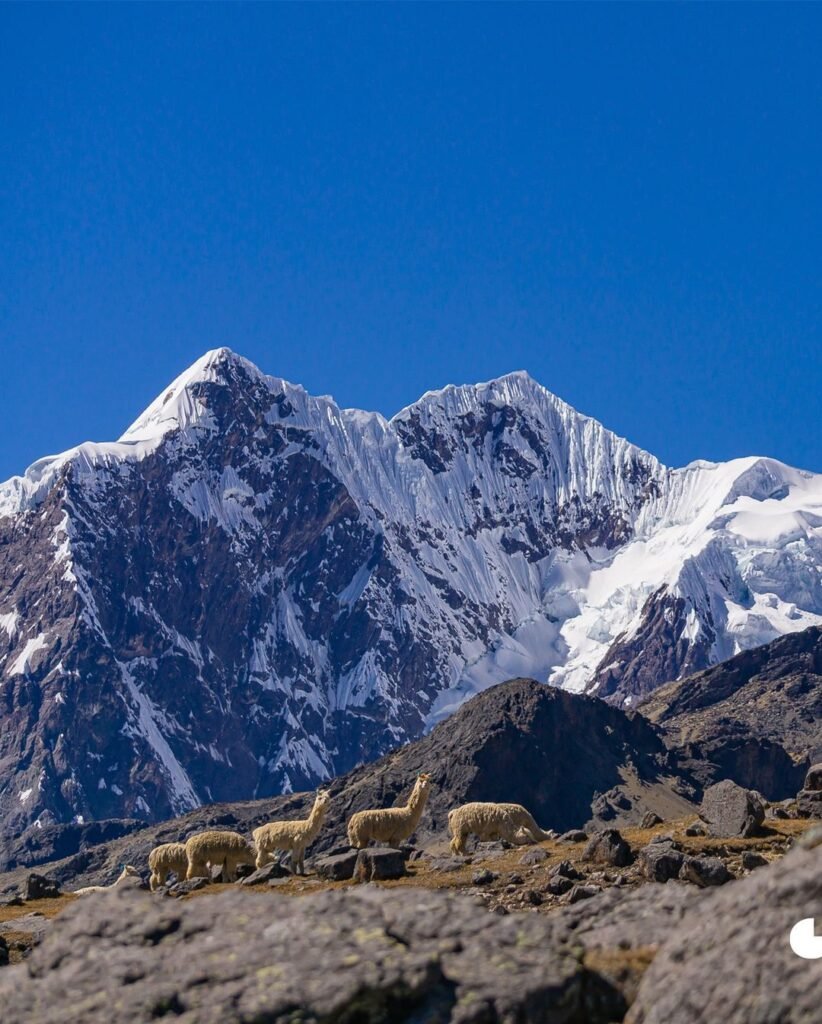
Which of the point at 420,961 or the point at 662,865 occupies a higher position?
the point at 420,961

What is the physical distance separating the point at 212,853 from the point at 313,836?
3.65m

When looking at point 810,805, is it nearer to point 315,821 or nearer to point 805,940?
point 315,821

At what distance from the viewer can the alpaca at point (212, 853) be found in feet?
189

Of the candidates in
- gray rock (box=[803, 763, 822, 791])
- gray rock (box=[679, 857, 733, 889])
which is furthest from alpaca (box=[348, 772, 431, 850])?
gray rock (box=[679, 857, 733, 889])

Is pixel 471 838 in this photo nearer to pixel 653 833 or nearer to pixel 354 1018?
pixel 653 833

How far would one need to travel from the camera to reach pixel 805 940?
781 inches

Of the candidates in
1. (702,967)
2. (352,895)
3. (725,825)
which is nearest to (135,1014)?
(352,895)

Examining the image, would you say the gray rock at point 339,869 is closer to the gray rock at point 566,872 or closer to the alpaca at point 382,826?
the alpaca at point 382,826

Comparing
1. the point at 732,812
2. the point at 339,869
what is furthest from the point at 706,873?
the point at 732,812

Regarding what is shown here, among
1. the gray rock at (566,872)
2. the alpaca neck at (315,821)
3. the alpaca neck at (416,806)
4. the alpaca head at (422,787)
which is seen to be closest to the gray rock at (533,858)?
the gray rock at (566,872)

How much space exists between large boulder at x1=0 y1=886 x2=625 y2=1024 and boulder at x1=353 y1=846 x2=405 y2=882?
2426cm

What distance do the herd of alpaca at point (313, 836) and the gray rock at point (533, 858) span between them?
26.0 ft

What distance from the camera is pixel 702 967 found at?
20.8m

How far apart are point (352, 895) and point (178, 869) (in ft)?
124
